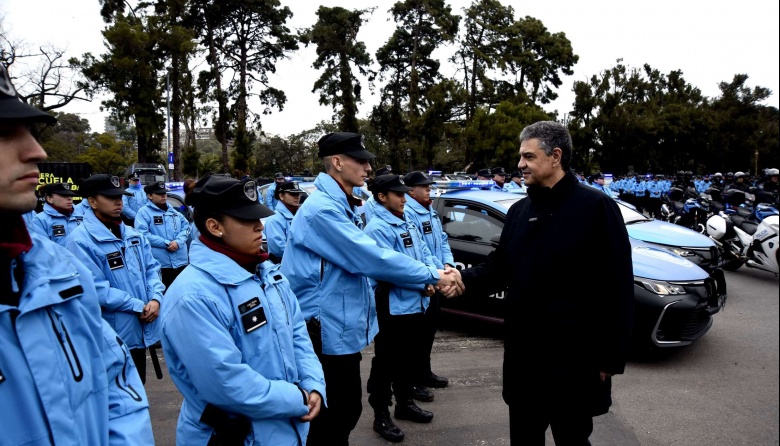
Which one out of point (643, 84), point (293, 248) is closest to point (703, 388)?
point (293, 248)

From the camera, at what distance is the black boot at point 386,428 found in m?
3.74

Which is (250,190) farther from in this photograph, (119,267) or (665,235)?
(665,235)

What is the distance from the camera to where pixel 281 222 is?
612cm

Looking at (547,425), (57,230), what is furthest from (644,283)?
(57,230)

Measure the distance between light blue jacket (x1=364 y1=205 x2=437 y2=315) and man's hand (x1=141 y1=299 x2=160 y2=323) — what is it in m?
1.68

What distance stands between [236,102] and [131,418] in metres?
32.9

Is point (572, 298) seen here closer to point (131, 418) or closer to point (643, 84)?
point (131, 418)

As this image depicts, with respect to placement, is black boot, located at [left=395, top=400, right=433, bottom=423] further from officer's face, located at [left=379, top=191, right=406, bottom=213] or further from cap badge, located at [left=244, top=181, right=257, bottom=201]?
cap badge, located at [left=244, top=181, right=257, bottom=201]

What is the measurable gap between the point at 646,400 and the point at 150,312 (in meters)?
4.11

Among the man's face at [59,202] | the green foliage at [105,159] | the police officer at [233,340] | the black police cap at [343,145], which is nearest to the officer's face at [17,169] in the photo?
the police officer at [233,340]

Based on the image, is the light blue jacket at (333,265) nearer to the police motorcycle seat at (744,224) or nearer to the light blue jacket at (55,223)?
the light blue jacket at (55,223)

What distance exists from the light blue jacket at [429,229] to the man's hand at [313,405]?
2.45 meters

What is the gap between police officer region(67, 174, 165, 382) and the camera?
11.8 ft

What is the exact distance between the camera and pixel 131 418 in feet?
5.34
